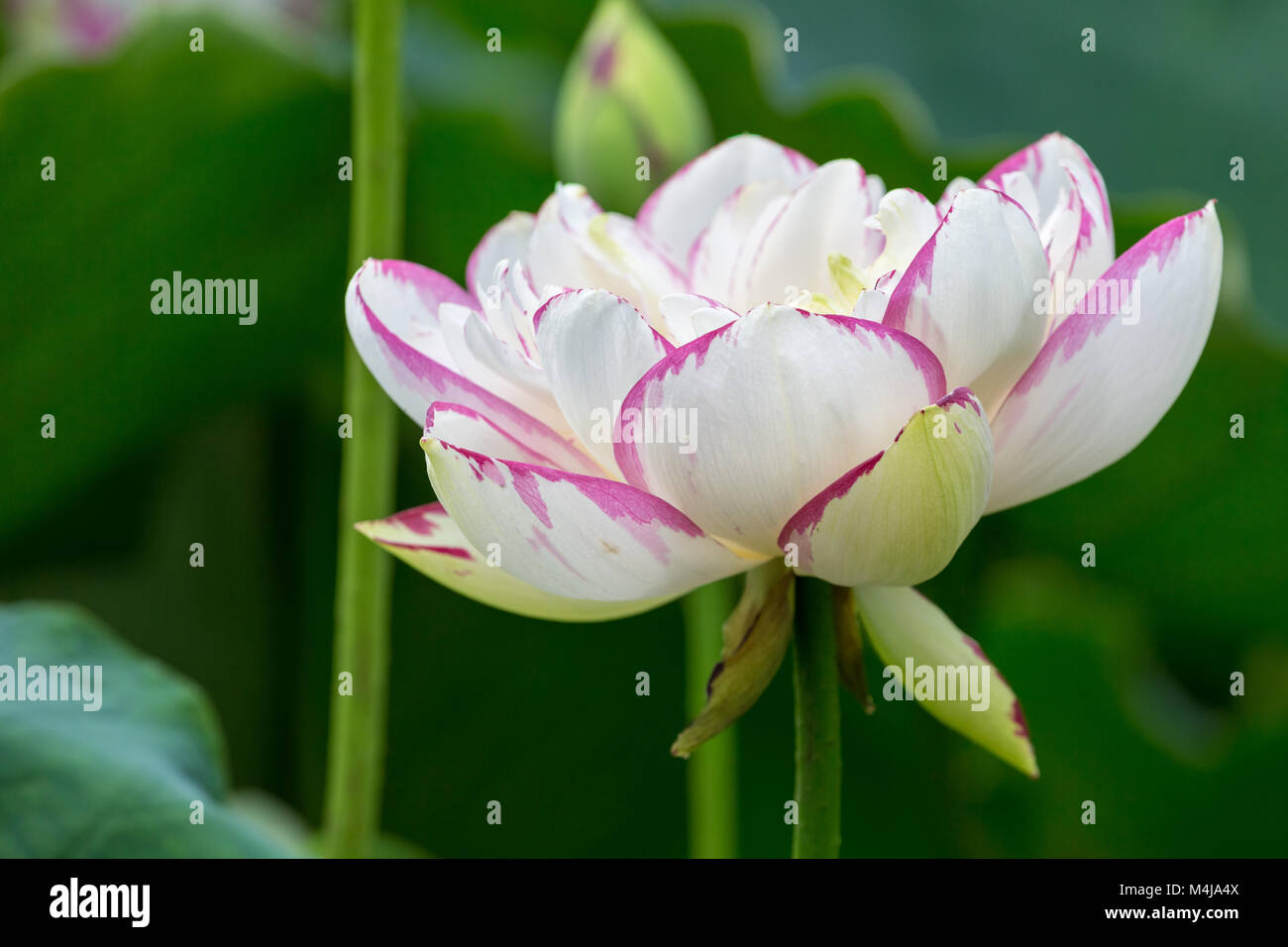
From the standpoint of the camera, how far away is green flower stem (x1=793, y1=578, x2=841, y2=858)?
28 centimetres

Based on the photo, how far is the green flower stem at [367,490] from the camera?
1.44 feet

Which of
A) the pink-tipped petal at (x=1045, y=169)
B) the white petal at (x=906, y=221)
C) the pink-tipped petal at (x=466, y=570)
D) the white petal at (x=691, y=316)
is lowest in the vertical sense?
the pink-tipped petal at (x=466, y=570)

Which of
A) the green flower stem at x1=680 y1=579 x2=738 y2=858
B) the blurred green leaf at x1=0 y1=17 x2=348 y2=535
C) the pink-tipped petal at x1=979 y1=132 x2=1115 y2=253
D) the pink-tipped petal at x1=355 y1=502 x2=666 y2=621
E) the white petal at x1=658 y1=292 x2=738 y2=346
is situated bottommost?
the green flower stem at x1=680 y1=579 x2=738 y2=858

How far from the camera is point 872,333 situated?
0.25 m

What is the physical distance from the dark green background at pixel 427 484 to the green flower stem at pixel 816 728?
44 centimetres

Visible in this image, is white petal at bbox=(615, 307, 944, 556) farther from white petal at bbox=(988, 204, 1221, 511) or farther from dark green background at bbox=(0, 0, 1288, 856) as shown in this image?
dark green background at bbox=(0, 0, 1288, 856)

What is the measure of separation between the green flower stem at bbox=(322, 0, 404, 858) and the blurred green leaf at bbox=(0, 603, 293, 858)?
34mm

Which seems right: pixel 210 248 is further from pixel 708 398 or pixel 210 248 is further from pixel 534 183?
pixel 708 398

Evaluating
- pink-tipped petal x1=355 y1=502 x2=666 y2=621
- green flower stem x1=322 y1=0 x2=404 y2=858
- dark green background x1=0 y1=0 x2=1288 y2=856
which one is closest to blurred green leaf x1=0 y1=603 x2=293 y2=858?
green flower stem x1=322 y1=0 x2=404 y2=858

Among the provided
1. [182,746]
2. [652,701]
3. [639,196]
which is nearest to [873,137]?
[639,196]

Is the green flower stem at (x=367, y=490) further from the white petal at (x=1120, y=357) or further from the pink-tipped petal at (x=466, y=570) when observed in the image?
the white petal at (x=1120, y=357)

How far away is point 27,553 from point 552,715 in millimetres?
326

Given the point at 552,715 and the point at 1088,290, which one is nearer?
the point at 1088,290

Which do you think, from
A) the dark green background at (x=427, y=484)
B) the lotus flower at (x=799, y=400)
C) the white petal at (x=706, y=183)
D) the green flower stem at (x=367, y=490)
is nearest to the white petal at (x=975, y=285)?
the lotus flower at (x=799, y=400)
